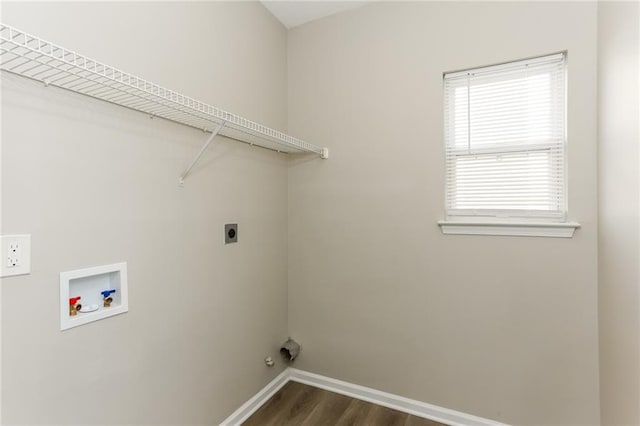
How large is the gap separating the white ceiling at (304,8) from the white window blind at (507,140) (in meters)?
0.89

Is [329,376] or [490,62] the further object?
[329,376]

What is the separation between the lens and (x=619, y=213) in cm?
128

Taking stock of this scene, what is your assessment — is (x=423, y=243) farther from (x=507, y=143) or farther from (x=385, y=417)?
(x=385, y=417)

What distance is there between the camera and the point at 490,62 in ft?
6.02

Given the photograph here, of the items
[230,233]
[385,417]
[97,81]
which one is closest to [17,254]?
[97,81]

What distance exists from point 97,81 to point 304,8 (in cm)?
164

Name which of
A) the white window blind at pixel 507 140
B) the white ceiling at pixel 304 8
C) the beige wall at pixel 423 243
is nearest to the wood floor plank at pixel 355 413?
the beige wall at pixel 423 243

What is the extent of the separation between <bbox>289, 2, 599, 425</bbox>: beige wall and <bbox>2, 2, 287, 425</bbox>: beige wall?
38 centimetres

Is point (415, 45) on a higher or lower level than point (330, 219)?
higher

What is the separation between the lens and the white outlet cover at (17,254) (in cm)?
98

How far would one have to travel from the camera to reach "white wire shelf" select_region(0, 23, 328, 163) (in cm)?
90

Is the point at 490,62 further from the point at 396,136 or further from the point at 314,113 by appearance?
the point at 314,113

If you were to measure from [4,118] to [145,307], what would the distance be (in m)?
0.86

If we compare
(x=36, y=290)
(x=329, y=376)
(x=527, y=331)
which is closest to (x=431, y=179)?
(x=527, y=331)
